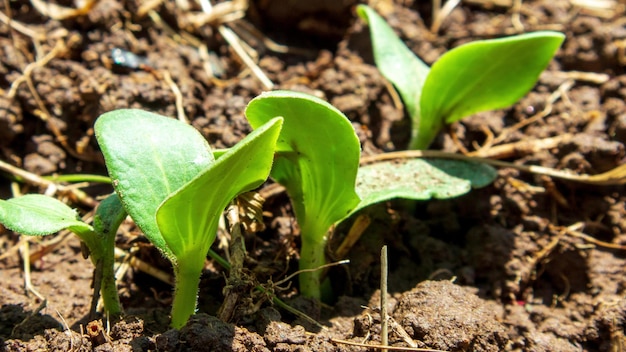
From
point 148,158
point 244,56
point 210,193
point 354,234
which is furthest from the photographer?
point 244,56

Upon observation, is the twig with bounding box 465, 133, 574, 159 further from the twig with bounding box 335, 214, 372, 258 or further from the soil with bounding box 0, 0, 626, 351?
the twig with bounding box 335, 214, 372, 258

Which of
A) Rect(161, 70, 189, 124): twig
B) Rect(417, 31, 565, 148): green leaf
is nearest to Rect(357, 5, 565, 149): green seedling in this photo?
Rect(417, 31, 565, 148): green leaf

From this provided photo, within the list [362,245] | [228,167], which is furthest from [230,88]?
[228,167]

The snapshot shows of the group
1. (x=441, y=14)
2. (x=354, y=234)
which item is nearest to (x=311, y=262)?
(x=354, y=234)

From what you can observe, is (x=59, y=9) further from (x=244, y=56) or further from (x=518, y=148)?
(x=518, y=148)

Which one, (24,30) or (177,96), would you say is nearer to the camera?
(177,96)

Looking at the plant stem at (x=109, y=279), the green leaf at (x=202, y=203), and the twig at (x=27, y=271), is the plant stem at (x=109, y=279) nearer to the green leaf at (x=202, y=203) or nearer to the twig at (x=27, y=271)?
the green leaf at (x=202, y=203)

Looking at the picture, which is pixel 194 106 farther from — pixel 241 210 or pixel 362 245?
pixel 362 245

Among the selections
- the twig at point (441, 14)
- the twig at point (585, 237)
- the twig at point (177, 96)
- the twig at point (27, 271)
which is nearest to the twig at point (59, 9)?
the twig at point (177, 96)
